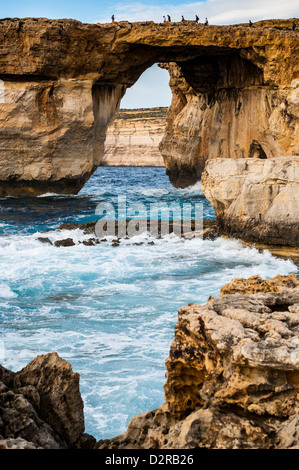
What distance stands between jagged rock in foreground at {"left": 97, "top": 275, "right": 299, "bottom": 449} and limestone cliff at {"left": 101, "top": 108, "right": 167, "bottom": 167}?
67403 millimetres

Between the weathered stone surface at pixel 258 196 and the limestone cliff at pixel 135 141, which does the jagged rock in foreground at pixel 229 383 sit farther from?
the limestone cliff at pixel 135 141

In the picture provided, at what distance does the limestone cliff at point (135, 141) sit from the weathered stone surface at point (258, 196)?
5646 cm

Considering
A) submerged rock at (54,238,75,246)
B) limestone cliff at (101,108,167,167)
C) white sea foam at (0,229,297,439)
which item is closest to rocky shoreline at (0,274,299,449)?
white sea foam at (0,229,297,439)

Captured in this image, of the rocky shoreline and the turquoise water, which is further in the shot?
the turquoise water

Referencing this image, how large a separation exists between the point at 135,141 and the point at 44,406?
70.3m

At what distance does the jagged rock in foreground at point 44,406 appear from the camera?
362 cm

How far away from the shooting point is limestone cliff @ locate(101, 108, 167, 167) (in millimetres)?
71250

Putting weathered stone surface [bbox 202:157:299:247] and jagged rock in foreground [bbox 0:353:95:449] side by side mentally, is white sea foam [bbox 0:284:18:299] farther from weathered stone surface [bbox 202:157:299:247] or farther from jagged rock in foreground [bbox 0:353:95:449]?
weathered stone surface [bbox 202:157:299:247]

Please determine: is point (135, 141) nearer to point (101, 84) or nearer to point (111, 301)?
point (101, 84)

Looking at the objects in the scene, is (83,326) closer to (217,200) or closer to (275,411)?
(275,411)

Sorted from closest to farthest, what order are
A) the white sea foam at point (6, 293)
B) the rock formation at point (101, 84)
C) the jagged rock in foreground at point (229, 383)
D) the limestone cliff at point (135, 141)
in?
the jagged rock in foreground at point (229, 383)
the white sea foam at point (6, 293)
the rock formation at point (101, 84)
the limestone cliff at point (135, 141)


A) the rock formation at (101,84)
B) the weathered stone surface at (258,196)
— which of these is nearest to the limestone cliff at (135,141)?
the rock formation at (101,84)

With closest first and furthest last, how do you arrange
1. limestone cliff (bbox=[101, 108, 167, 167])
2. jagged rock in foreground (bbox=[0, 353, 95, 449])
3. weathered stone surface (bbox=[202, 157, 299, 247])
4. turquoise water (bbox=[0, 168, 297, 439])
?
jagged rock in foreground (bbox=[0, 353, 95, 449]), turquoise water (bbox=[0, 168, 297, 439]), weathered stone surface (bbox=[202, 157, 299, 247]), limestone cliff (bbox=[101, 108, 167, 167])

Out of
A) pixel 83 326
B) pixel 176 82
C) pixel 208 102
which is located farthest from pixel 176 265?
pixel 176 82
